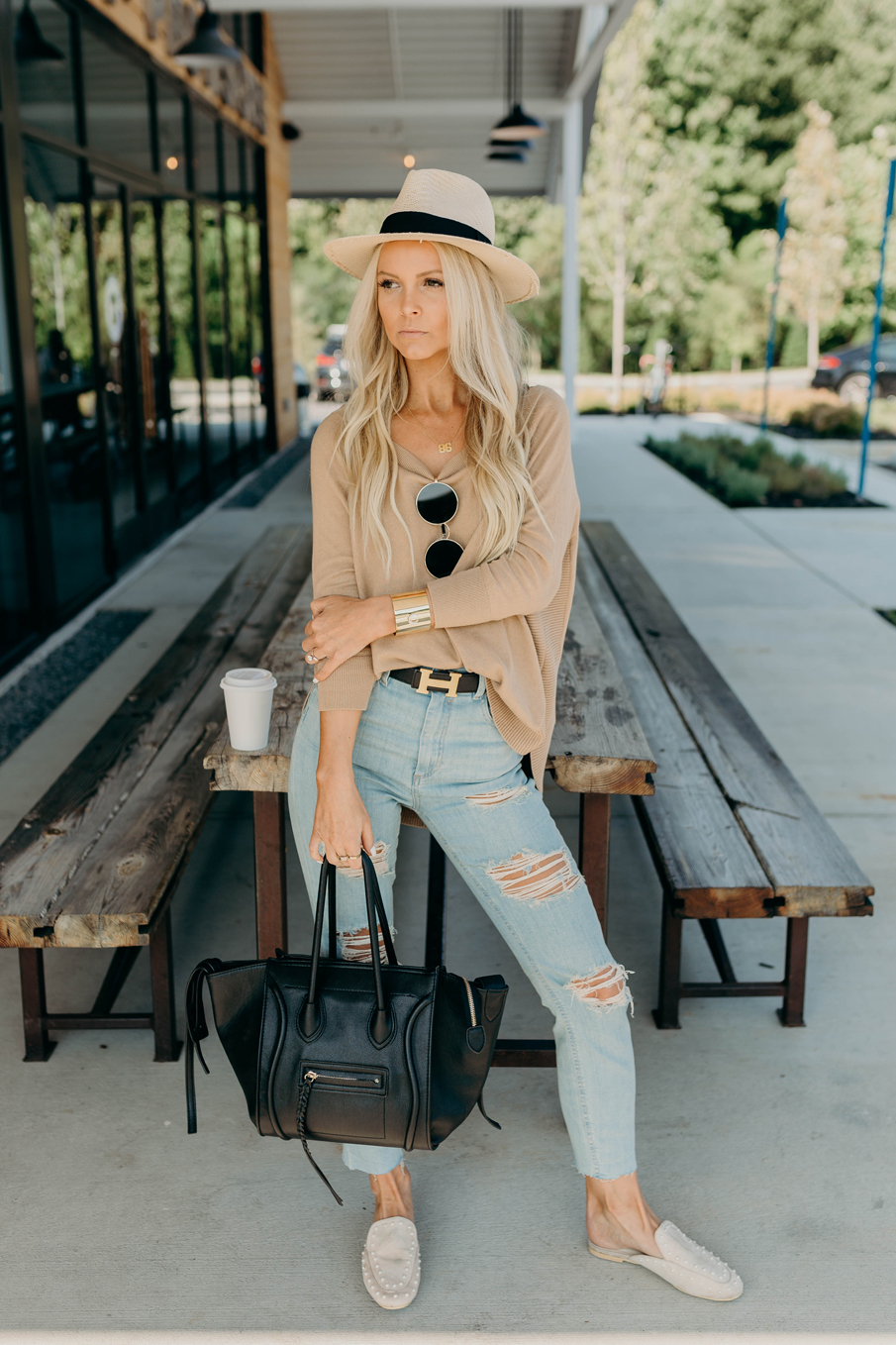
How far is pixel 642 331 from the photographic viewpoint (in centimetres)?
3272

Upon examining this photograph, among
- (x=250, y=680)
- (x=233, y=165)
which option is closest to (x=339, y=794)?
(x=250, y=680)

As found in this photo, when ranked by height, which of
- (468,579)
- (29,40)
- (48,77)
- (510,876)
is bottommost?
(510,876)

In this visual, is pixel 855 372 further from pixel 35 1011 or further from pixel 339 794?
pixel 339 794

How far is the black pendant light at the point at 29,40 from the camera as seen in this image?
19.0ft

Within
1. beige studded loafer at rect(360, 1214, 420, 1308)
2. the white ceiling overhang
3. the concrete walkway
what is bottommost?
the concrete walkway

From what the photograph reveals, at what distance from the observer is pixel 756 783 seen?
10.3 feet

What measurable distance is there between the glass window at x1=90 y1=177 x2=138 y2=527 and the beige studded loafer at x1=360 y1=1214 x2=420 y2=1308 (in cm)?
609

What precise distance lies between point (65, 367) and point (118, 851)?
4694 mm

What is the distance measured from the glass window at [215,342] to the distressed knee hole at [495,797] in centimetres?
912

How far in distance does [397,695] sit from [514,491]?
0.40 meters

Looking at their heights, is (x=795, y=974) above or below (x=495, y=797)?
below

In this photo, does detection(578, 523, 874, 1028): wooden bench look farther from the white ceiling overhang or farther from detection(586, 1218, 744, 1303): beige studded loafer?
the white ceiling overhang

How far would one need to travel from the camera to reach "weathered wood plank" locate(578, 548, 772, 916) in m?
2.61

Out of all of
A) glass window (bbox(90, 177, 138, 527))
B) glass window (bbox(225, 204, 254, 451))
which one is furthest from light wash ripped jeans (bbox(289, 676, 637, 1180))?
glass window (bbox(225, 204, 254, 451))
